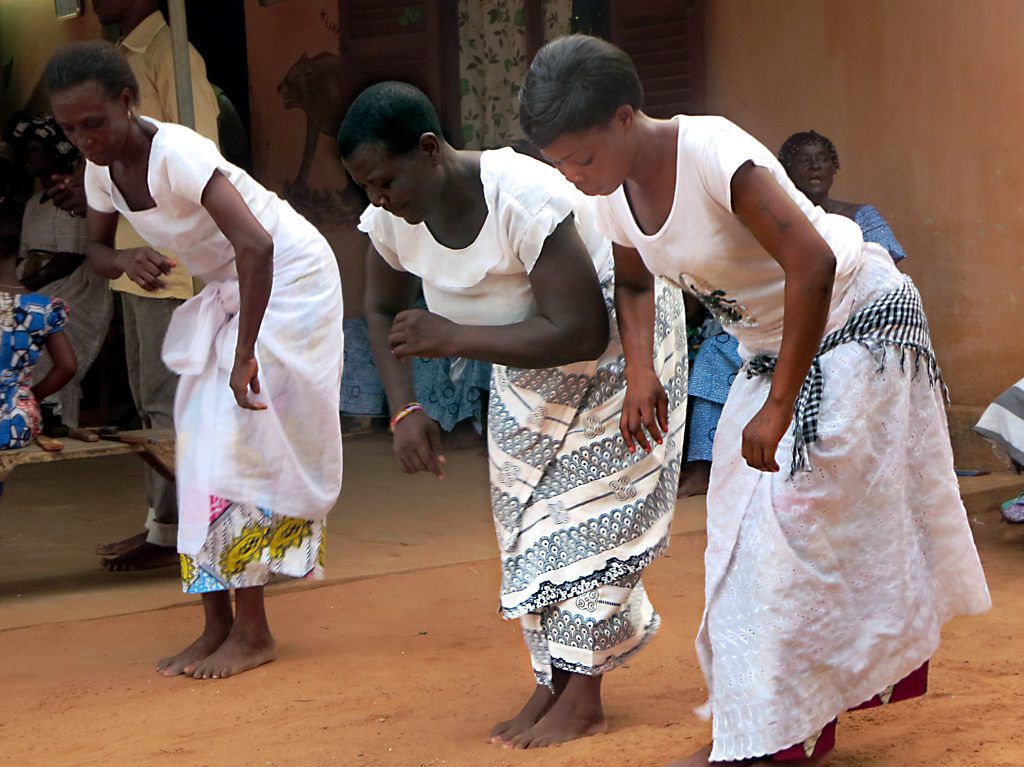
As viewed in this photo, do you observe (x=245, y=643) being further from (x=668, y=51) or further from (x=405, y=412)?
(x=668, y=51)

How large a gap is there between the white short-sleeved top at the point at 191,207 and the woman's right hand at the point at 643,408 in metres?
1.45

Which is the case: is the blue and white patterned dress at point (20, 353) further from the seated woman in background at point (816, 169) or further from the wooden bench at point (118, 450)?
the seated woman in background at point (816, 169)

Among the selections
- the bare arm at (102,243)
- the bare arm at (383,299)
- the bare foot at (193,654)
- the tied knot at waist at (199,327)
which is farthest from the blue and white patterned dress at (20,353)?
the bare arm at (383,299)

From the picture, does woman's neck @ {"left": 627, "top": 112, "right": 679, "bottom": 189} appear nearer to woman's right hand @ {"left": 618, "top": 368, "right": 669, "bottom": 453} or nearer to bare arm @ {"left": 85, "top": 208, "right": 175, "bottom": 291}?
woman's right hand @ {"left": 618, "top": 368, "right": 669, "bottom": 453}

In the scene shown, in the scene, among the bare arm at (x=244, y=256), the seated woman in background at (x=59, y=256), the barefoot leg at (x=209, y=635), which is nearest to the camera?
the bare arm at (x=244, y=256)

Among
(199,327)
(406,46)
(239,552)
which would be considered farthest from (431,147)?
(406,46)

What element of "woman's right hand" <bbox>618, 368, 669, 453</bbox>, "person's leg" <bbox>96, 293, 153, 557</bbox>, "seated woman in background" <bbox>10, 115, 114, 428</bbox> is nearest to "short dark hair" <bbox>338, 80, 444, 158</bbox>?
"woman's right hand" <bbox>618, 368, 669, 453</bbox>

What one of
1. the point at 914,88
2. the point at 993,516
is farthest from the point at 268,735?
the point at 914,88

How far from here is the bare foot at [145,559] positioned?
5.41 m

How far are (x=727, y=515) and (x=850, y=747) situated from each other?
2.34ft

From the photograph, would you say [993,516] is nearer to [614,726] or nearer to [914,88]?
[914,88]

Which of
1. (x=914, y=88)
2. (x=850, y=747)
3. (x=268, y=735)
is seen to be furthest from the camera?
(x=914, y=88)

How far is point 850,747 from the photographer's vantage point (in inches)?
127

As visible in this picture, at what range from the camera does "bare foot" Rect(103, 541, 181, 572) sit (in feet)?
17.8
